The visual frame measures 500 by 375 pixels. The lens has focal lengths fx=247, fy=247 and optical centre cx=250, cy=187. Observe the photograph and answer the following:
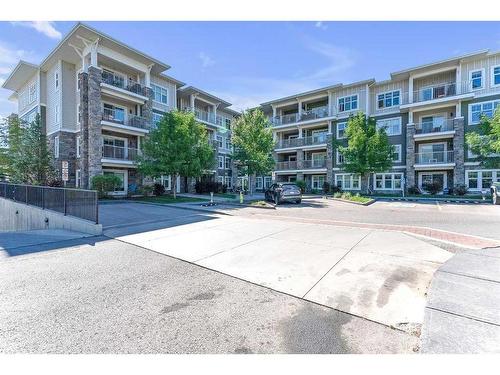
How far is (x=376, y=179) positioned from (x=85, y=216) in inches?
1192

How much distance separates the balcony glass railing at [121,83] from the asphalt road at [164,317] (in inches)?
885

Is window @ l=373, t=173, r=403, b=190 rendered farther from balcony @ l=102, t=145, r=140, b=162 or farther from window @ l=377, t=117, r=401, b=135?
balcony @ l=102, t=145, r=140, b=162

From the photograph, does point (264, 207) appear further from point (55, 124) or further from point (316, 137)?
point (55, 124)

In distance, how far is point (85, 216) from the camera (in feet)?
31.7

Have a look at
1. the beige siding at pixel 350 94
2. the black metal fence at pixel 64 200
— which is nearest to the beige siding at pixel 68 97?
the black metal fence at pixel 64 200

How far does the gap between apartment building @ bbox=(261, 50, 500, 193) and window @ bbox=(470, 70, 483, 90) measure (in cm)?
8

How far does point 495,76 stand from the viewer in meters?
24.5

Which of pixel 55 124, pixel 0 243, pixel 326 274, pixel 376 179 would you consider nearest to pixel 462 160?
pixel 376 179

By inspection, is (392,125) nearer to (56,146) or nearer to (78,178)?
(78,178)

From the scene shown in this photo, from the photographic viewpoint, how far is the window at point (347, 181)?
31281mm

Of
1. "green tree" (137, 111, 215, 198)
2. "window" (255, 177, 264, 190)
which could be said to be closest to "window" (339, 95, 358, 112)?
"window" (255, 177, 264, 190)

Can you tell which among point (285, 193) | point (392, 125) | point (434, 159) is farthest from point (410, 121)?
point (285, 193)

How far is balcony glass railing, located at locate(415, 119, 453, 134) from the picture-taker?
1036 inches

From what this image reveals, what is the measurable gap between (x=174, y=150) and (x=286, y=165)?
757 inches
